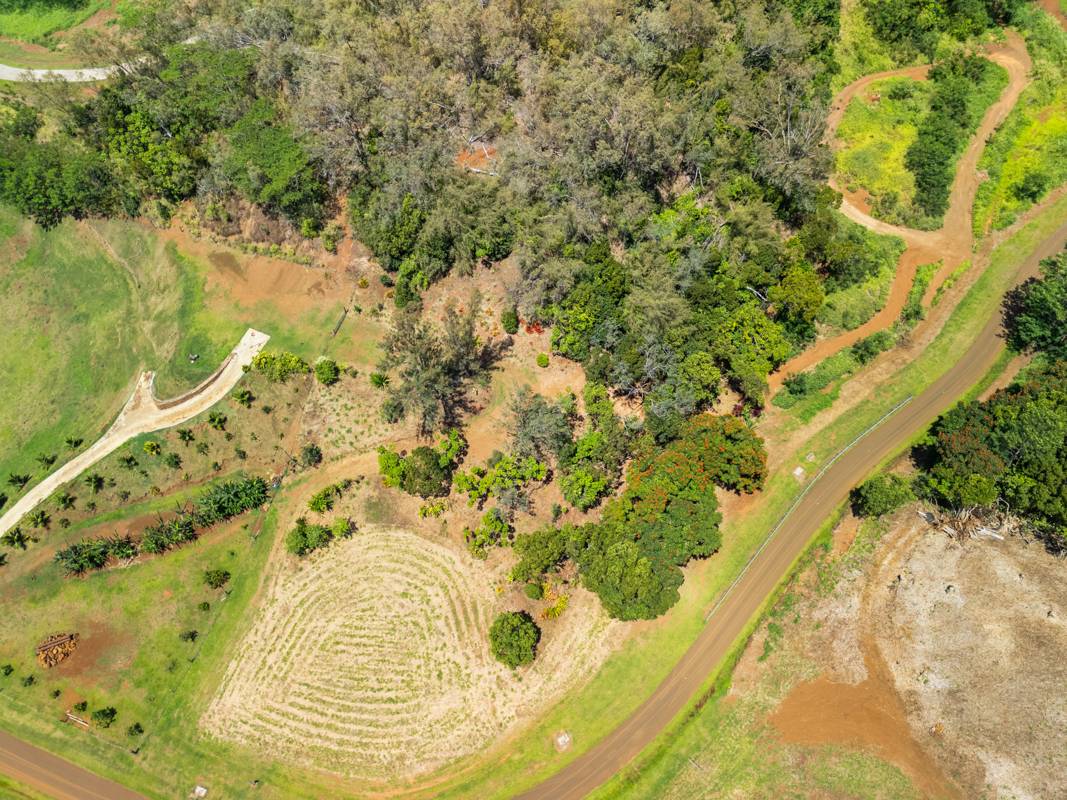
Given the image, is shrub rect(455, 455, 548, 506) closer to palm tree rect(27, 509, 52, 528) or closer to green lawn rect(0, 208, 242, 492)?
green lawn rect(0, 208, 242, 492)

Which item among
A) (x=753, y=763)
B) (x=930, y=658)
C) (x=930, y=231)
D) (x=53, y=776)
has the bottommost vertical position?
(x=53, y=776)

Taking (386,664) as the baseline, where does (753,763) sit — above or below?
above

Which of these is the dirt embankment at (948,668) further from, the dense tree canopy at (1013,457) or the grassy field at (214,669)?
the dense tree canopy at (1013,457)

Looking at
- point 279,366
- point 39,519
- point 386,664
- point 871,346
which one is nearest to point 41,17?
point 279,366

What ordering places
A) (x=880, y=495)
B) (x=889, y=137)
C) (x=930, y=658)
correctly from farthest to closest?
(x=889, y=137)
(x=880, y=495)
(x=930, y=658)

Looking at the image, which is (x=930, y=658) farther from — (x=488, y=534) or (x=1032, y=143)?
(x=1032, y=143)

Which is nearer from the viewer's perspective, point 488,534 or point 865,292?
point 488,534
